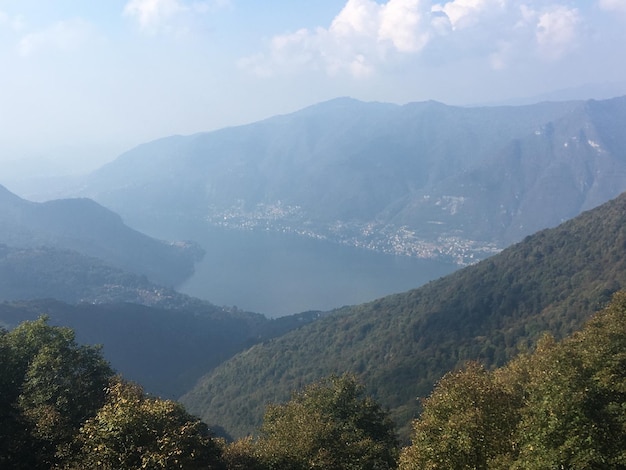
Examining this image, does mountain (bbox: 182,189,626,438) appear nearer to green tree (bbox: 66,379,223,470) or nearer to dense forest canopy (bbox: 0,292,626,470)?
dense forest canopy (bbox: 0,292,626,470)

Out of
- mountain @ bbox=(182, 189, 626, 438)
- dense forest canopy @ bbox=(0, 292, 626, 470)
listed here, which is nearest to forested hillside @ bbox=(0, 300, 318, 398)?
mountain @ bbox=(182, 189, 626, 438)

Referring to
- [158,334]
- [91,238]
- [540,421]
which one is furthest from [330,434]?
[91,238]

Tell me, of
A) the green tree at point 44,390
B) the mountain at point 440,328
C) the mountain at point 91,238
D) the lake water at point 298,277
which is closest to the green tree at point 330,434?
the green tree at point 44,390

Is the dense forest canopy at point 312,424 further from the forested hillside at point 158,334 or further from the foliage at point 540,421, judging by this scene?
the forested hillside at point 158,334

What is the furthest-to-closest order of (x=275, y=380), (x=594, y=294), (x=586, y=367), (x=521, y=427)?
(x=275, y=380) < (x=594, y=294) < (x=586, y=367) < (x=521, y=427)

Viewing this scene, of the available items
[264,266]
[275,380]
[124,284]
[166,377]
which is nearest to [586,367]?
[275,380]

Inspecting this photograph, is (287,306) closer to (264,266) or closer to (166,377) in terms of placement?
(264,266)

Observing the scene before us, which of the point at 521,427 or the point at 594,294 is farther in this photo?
the point at 594,294
